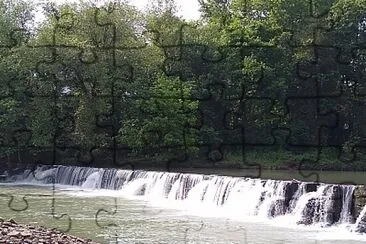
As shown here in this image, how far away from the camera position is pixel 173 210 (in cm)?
1275

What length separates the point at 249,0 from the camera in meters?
27.9

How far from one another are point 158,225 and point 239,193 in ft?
10.0

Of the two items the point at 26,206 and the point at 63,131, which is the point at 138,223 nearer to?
the point at 26,206

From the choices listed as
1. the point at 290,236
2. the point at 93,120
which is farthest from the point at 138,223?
the point at 93,120

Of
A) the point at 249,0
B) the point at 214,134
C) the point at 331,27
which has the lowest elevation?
the point at 214,134

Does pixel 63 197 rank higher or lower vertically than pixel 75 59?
lower

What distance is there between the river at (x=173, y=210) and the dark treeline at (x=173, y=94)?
3695 mm

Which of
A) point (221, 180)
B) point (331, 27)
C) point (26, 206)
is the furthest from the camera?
point (331, 27)

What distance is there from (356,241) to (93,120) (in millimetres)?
12897

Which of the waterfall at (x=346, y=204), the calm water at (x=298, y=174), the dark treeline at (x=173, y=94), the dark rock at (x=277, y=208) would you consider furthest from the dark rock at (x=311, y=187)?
the dark treeline at (x=173, y=94)

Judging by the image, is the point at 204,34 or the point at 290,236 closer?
the point at 290,236
